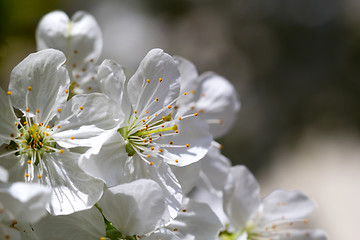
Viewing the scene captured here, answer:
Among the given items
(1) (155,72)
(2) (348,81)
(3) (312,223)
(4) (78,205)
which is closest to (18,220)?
(4) (78,205)

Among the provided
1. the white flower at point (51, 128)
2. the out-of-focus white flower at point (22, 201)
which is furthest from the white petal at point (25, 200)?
the white flower at point (51, 128)

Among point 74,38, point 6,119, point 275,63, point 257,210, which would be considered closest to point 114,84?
point 6,119

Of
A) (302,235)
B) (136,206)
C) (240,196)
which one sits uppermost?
(136,206)

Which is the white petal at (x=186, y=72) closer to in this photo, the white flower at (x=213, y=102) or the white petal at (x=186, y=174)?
the white flower at (x=213, y=102)

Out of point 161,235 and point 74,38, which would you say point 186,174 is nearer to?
point 161,235

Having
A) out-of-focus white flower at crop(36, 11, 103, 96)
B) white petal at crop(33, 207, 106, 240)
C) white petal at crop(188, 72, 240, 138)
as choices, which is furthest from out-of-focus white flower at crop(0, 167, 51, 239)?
white petal at crop(188, 72, 240, 138)

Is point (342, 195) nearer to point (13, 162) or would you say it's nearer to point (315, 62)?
point (315, 62)

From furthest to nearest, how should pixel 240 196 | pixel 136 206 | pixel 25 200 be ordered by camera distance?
pixel 240 196, pixel 136 206, pixel 25 200
